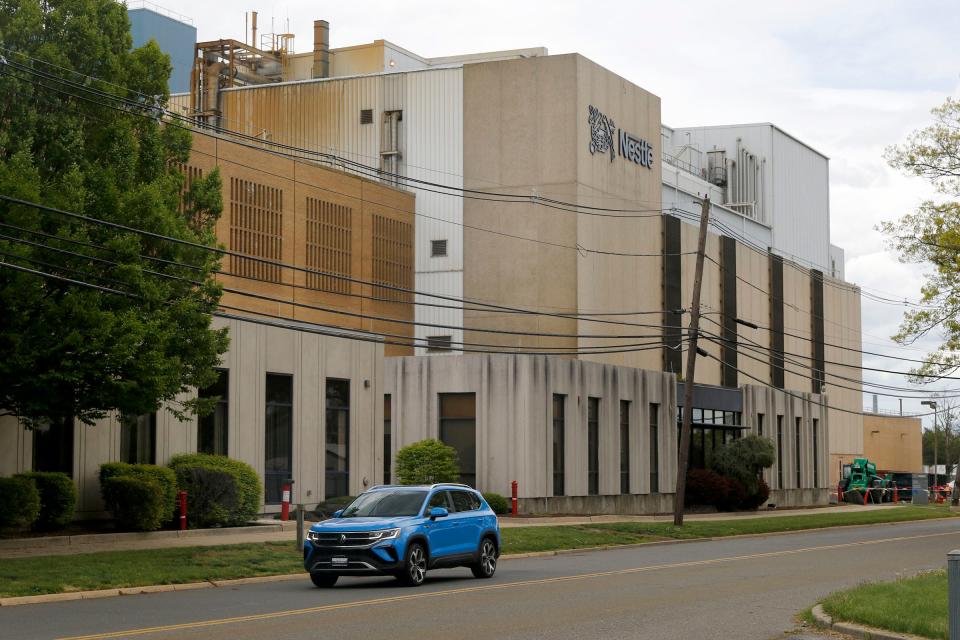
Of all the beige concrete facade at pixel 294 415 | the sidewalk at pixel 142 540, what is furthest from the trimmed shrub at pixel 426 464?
the sidewalk at pixel 142 540

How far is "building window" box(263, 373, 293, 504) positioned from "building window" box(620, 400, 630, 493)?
64.1 ft

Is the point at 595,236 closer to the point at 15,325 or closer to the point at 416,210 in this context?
the point at 416,210

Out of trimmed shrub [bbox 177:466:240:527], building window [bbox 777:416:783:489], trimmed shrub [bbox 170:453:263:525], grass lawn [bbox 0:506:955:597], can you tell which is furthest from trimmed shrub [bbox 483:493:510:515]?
building window [bbox 777:416:783:489]

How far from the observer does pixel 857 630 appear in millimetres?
15250

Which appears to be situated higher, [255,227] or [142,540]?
[255,227]

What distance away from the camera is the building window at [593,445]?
53.3 m

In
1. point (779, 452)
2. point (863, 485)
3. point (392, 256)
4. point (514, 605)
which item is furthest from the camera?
point (863, 485)

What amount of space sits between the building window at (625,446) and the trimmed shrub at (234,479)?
23.8 m

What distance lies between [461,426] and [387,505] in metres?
26.5

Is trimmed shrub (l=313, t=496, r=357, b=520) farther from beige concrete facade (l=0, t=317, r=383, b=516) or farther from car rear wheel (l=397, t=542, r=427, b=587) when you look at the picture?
car rear wheel (l=397, t=542, r=427, b=587)

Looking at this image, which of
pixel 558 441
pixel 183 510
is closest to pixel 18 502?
pixel 183 510

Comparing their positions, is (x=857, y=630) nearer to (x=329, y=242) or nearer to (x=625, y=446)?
(x=329, y=242)

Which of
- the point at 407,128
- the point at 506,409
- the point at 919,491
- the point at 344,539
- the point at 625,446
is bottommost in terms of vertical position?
the point at 919,491

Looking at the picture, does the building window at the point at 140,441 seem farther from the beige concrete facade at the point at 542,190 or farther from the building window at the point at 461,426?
the beige concrete facade at the point at 542,190
